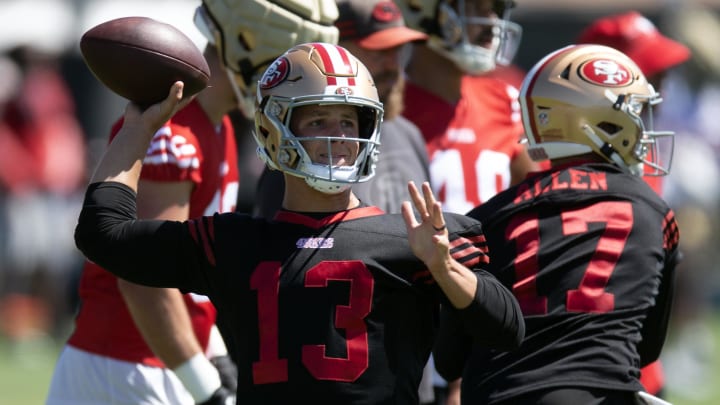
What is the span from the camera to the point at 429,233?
3.48 m

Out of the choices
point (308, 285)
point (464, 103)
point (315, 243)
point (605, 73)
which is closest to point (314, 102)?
point (315, 243)

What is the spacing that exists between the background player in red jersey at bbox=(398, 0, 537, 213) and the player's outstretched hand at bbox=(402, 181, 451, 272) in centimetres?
205

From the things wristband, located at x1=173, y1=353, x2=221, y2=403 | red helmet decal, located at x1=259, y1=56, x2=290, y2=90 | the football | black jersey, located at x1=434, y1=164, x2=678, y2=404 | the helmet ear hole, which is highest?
the football

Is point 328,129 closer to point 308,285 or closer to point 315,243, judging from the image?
point 315,243

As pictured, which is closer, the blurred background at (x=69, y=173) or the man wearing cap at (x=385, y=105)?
the man wearing cap at (x=385, y=105)

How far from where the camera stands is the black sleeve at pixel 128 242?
3684 mm

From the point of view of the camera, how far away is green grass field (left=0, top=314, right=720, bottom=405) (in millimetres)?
10078

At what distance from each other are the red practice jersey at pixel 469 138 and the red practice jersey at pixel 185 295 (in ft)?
3.27

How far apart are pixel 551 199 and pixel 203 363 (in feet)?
4.12

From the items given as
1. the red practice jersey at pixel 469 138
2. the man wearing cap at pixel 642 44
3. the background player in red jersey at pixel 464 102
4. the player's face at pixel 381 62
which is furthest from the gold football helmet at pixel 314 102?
the man wearing cap at pixel 642 44

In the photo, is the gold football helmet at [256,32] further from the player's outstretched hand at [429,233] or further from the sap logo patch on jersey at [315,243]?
the player's outstretched hand at [429,233]

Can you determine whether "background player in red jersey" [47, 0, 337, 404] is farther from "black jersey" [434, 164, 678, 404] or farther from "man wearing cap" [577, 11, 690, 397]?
"man wearing cap" [577, 11, 690, 397]

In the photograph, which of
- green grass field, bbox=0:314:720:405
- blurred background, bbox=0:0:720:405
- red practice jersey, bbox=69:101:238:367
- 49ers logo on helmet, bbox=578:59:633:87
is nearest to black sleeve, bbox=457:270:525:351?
49ers logo on helmet, bbox=578:59:633:87

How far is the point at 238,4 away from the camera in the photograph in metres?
4.90
